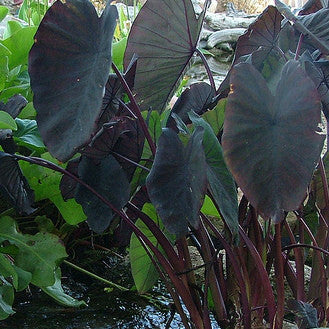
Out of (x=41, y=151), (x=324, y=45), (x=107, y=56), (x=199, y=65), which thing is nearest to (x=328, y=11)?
(x=324, y=45)

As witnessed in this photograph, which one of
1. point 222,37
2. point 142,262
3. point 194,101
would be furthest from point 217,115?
point 222,37

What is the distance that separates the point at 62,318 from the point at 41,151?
403mm

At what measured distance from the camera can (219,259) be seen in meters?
0.96

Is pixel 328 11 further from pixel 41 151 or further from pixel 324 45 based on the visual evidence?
pixel 41 151

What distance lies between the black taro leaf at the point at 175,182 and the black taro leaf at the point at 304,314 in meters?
0.27

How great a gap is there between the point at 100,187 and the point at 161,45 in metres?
0.31

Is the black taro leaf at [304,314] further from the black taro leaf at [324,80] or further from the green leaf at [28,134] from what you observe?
the green leaf at [28,134]

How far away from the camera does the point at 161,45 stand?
1004 mm

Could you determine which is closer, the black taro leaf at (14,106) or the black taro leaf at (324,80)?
the black taro leaf at (324,80)

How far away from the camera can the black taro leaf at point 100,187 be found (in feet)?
2.77

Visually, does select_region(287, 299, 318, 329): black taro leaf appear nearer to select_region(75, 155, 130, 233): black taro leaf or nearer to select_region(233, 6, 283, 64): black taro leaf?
select_region(75, 155, 130, 233): black taro leaf

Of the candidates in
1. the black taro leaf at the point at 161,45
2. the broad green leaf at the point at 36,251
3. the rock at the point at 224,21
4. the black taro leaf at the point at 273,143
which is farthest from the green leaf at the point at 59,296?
the rock at the point at 224,21

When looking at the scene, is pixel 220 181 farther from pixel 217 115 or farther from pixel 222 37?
pixel 222 37

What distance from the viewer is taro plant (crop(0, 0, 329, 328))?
67cm
